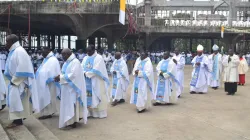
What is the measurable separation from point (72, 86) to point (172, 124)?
2624mm

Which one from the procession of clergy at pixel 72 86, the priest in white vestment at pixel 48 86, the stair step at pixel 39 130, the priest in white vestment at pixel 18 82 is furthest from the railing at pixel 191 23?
the priest in white vestment at pixel 18 82

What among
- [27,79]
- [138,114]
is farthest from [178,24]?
[27,79]

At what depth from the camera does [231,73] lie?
12391mm

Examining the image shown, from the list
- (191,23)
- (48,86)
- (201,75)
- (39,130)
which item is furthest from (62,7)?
(191,23)

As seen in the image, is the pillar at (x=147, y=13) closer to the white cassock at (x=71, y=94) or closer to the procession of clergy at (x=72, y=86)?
the procession of clergy at (x=72, y=86)

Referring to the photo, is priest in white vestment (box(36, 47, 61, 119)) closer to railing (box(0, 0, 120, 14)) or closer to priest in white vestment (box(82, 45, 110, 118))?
priest in white vestment (box(82, 45, 110, 118))

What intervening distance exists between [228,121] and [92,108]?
350cm

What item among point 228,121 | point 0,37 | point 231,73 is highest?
point 0,37

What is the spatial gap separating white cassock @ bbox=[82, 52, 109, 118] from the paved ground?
0.34 m

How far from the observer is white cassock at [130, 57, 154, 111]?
869cm

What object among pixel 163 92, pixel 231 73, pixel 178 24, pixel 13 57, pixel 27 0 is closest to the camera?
pixel 13 57

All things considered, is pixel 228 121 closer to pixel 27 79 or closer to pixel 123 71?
pixel 123 71

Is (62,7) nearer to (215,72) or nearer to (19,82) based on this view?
(215,72)

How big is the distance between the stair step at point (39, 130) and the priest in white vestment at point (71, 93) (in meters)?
0.44
